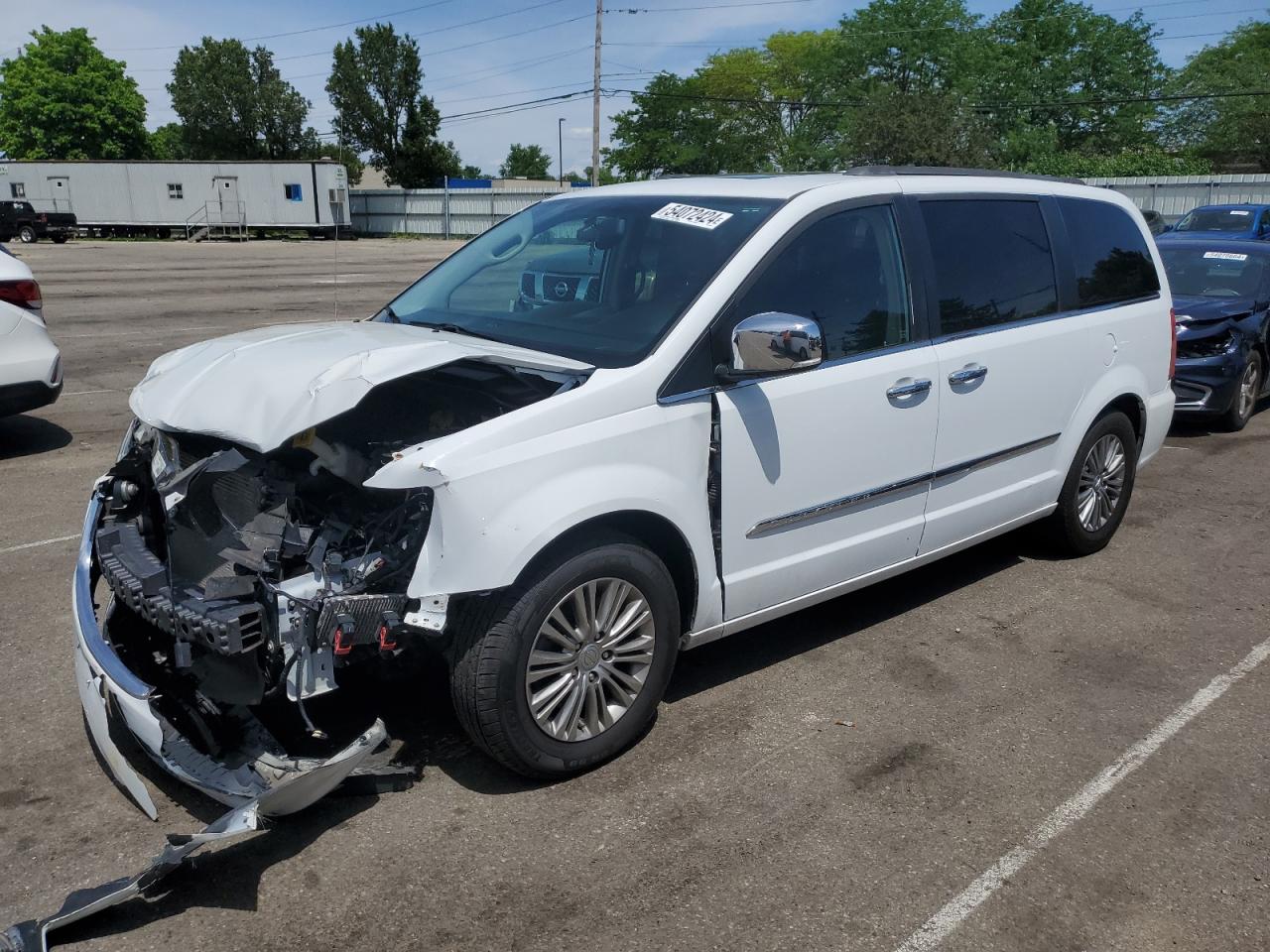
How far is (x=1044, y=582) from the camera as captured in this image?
5.65m

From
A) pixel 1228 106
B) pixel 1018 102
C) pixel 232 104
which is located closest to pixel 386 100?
pixel 232 104

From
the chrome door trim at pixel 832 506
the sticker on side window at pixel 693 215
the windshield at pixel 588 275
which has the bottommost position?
the chrome door trim at pixel 832 506

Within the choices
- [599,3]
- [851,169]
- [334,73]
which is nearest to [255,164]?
[599,3]

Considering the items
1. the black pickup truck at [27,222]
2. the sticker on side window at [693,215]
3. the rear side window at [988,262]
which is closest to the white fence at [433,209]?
the black pickup truck at [27,222]

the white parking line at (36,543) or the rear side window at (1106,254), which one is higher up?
the rear side window at (1106,254)

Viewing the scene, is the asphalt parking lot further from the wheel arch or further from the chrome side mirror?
the chrome side mirror

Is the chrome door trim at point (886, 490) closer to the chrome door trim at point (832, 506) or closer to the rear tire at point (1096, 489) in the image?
the chrome door trim at point (832, 506)

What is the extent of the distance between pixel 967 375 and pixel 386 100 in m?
80.5

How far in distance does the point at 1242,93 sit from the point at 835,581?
6806 cm

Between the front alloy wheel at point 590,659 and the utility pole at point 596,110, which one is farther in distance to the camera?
the utility pole at point 596,110

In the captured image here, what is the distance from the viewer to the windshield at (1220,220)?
17.0m

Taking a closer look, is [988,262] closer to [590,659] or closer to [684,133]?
[590,659]

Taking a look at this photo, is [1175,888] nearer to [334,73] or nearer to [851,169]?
[851,169]

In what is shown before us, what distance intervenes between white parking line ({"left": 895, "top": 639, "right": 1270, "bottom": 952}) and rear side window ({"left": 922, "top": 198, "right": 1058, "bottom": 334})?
5.83 feet
